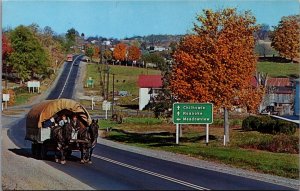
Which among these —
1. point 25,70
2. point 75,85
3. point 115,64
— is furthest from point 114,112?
point 25,70

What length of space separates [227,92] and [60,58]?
225 inches

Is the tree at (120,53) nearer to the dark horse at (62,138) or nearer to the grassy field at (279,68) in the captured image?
the dark horse at (62,138)

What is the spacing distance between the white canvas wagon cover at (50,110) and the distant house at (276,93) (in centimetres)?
939

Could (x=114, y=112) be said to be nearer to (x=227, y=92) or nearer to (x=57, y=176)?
(x=227, y=92)

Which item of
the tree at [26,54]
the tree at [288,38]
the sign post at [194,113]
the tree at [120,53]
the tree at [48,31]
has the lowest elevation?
the sign post at [194,113]

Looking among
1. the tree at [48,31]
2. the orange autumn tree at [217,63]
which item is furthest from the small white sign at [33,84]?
the orange autumn tree at [217,63]

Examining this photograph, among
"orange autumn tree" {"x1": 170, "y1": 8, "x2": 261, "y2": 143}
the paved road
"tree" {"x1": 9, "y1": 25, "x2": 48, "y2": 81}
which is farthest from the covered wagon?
"orange autumn tree" {"x1": 170, "y1": 8, "x2": 261, "y2": 143}

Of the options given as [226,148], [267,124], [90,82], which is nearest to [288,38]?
[226,148]

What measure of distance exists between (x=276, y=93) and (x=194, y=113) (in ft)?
38.3

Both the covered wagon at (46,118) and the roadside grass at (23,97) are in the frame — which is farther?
the covered wagon at (46,118)

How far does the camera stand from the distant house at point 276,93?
86.6 feet

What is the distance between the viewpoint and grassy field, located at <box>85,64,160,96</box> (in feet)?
75.9

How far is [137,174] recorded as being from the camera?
54.2 feet

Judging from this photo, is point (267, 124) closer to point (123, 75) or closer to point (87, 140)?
point (123, 75)
